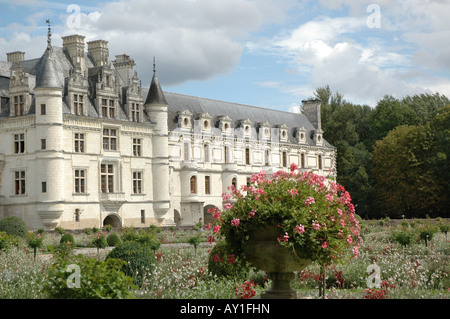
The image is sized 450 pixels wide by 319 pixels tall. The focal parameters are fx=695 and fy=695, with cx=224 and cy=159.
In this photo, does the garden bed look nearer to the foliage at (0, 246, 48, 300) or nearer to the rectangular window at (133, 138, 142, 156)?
the foliage at (0, 246, 48, 300)

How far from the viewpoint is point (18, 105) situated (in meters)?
36.2

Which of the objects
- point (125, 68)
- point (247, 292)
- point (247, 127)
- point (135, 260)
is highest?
point (125, 68)

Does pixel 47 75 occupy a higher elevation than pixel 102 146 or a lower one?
higher

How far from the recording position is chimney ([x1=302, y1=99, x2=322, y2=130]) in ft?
197

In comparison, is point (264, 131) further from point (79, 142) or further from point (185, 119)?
point (79, 142)

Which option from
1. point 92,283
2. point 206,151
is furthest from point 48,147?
point 92,283

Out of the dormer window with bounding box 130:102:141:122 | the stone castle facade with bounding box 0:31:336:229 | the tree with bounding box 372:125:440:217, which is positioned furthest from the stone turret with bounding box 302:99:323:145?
the dormer window with bounding box 130:102:141:122

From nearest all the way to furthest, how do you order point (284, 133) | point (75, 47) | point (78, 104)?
point (78, 104), point (75, 47), point (284, 133)

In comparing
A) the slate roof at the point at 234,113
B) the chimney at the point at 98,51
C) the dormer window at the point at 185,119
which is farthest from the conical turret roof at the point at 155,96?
the chimney at the point at 98,51

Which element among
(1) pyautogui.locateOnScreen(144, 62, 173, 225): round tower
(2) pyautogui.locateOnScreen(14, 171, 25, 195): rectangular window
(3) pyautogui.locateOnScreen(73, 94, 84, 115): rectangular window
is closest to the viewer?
(2) pyautogui.locateOnScreen(14, 171, 25, 195): rectangular window

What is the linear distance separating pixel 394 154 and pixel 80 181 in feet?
87.2

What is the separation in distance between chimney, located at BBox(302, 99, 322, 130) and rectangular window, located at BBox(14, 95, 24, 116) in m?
29.9
